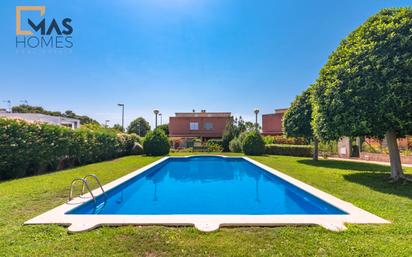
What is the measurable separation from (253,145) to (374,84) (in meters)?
14.7

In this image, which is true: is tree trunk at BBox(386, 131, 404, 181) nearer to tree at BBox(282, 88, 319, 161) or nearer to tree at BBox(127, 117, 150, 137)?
tree at BBox(282, 88, 319, 161)

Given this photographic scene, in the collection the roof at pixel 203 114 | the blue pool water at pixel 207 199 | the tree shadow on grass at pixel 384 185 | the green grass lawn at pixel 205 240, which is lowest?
the blue pool water at pixel 207 199

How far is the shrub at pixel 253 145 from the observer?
22.2 meters

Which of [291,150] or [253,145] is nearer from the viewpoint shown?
[253,145]

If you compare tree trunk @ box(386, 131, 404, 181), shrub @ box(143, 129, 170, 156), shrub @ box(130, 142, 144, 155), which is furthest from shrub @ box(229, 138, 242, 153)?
tree trunk @ box(386, 131, 404, 181)

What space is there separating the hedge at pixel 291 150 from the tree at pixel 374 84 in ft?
43.0

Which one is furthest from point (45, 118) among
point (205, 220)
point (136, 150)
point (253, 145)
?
point (205, 220)

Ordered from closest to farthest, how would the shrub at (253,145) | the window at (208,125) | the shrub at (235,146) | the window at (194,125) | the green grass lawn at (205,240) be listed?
the green grass lawn at (205,240), the shrub at (253,145), the shrub at (235,146), the window at (208,125), the window at (194,125)

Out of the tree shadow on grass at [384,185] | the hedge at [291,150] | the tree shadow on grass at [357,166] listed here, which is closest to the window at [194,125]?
the hedge at [291,150]

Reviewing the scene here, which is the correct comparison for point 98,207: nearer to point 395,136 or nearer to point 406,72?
point 406,72

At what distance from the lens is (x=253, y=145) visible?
22.2 m

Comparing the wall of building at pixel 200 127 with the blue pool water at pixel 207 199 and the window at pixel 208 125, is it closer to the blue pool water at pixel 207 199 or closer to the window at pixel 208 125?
the window at pixel 208 125

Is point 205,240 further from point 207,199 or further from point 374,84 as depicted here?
point 374,84

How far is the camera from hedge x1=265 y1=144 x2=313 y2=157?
72.1 ft
